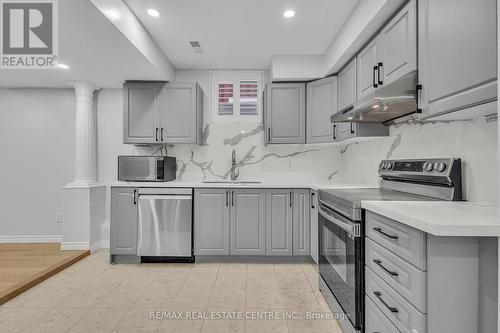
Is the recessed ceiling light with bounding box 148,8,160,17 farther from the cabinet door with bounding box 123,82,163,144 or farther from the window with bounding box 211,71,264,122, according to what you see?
the window with bounding box 211,71,264,122

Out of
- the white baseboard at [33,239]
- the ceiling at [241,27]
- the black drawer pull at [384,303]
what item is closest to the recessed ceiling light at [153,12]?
the ceiling at [241,27]

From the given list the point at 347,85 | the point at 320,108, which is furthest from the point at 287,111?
the point at 347,85

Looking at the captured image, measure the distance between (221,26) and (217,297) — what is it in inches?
100

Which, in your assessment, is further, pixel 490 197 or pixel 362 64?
pixel 362 64

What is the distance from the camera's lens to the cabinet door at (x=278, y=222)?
332 cm

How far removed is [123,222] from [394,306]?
2950mm

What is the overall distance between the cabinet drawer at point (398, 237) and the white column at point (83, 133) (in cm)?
357

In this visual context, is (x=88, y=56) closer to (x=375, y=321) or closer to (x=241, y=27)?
(x=241, y=27)

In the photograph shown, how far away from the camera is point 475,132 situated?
1.65m

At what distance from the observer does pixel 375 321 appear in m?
1.54

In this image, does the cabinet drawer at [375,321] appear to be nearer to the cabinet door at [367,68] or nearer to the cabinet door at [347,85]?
the cabinet door at [367,68]

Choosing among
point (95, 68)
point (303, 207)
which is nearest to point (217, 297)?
point (303, 207)

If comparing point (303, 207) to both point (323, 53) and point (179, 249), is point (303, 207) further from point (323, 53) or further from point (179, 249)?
point (323, 53)

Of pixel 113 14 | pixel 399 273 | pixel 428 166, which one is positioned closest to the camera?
pixel 399 273
